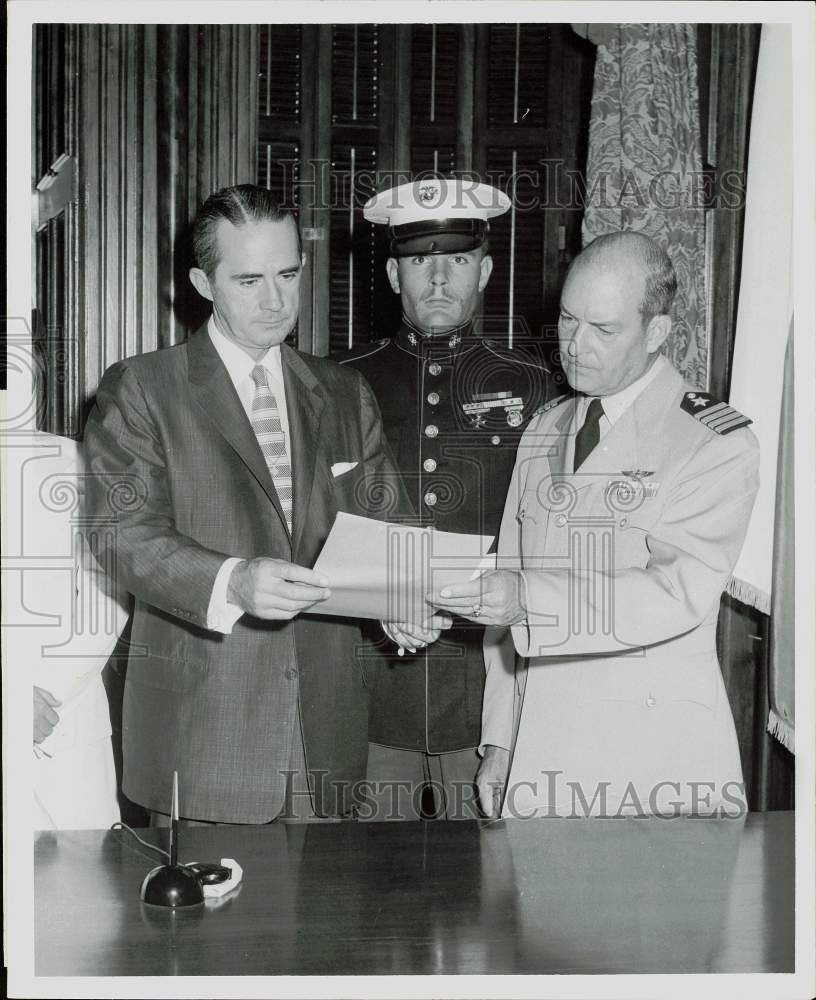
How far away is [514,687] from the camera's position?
2492 mm

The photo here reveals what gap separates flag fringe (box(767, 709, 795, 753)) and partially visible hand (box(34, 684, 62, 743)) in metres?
1.63

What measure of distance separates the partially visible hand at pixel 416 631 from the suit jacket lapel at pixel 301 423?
0.28 metres

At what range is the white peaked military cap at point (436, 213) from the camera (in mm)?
2527

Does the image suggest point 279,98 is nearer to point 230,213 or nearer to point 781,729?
point 230,213

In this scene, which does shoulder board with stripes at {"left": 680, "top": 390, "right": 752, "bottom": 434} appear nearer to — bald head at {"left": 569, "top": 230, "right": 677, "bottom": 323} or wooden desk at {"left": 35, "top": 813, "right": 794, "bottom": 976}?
bald head at {"left": 569, "top": 230, "right": 677, "bottom": 323}

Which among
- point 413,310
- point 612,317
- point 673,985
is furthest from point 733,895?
point 413,310

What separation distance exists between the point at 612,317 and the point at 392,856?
47.8 inches

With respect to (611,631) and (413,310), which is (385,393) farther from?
(611,631)

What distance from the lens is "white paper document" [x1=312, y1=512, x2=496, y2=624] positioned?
2.34 metres

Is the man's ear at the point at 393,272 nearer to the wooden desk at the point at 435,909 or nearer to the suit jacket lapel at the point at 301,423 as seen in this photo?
the suit jacket lapel at the point at 301,423

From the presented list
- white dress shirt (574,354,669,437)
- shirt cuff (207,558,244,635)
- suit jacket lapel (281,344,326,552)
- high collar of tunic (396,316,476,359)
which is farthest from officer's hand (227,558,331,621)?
white dress shirt (574,354,669,437)

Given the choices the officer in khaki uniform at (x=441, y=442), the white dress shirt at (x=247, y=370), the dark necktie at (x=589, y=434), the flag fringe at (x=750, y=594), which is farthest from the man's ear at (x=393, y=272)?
the flag fringe at (x=750, y=594)

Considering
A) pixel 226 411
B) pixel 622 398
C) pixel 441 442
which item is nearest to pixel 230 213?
pixel 226 411

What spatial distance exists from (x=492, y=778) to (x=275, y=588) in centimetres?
66
